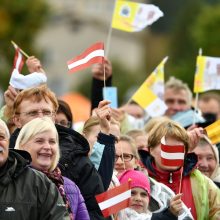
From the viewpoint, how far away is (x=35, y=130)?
9.42 meters

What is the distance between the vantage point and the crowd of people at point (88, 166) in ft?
29.0

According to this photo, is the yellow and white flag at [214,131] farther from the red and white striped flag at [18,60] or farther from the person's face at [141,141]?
the red and white striped flag at [18,60]

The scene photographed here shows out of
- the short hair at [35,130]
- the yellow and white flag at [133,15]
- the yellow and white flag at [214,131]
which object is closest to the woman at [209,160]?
the yellow and white flag at [214,131]

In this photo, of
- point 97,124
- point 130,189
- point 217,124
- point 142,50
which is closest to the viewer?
point 130,189

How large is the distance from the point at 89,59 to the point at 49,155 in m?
2.17

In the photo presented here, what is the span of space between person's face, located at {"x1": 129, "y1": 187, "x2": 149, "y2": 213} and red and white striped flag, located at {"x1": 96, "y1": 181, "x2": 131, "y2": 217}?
61 cm

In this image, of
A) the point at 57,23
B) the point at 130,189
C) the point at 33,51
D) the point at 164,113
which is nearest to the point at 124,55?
the point at 57,23

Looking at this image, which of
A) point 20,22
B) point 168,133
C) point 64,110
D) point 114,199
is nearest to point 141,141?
point 64,110

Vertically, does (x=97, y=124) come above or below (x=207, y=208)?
above

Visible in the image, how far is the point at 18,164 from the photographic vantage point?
889 cm

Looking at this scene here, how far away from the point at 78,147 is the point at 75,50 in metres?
77.1

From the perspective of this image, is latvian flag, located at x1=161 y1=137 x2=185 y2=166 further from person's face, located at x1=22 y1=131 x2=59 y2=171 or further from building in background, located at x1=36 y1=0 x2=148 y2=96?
building in background, located at x1=36 y1=0 x2=148 y2=96

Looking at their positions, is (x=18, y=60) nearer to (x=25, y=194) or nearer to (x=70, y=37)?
(x=25, y=194)

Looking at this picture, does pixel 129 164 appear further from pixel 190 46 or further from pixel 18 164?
pixel 190 46
